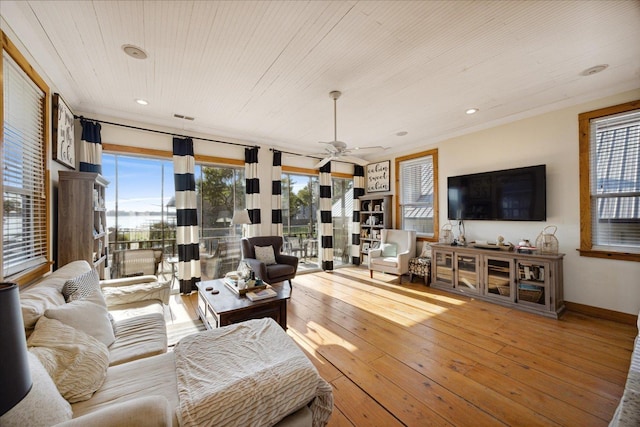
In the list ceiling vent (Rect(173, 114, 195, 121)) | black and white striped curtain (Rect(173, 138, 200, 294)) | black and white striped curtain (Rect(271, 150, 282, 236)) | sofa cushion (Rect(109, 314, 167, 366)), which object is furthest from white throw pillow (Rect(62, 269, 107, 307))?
black and white striped curtain (Rect(271, 150, 282, 236))

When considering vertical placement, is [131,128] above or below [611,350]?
above

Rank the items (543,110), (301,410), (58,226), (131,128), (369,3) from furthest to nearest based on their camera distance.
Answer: (131,128) < (543,110) < (58,226) < (369,3) < (301,410)

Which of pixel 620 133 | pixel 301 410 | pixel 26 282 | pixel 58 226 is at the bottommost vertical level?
pixel 301 410

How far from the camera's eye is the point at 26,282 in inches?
79.2

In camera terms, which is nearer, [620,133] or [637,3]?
[637,3]

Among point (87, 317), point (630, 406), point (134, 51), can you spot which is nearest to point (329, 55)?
point (134, 51)

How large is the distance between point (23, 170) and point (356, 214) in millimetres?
5297

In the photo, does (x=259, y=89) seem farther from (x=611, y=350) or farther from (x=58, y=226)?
Result: (x=611, y=350)

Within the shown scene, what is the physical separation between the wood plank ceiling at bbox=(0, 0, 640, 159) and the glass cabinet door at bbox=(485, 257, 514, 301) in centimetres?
216

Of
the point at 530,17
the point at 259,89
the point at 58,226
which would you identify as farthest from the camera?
the point at 259,89

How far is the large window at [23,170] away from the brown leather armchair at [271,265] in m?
2.21

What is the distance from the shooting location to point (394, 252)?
16.9 feet

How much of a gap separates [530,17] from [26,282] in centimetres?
439

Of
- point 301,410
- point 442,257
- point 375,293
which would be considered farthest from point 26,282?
point 442,257
